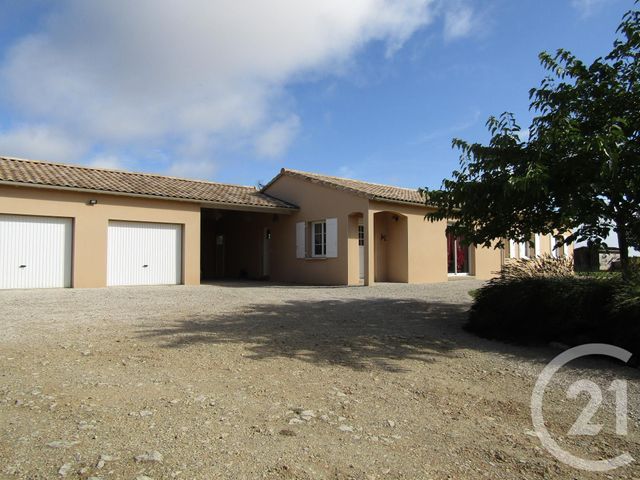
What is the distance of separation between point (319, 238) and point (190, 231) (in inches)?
180

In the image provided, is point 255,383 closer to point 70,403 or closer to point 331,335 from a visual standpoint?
point 70,403

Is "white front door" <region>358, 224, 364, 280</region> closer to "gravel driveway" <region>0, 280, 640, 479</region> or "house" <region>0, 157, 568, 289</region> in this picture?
"house" <region>0, 157, 568, 289</region>

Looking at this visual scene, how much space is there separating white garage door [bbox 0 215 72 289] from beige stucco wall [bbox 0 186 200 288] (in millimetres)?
237

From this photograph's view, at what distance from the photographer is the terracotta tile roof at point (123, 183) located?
13.3 meters

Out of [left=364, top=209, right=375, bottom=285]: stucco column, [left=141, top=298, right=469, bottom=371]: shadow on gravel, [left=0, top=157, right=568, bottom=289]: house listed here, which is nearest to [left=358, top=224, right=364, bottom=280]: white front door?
[left=0, top=157, right=568, bottom=289]: house

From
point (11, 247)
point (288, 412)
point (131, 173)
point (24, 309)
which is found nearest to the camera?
point (288, 412)

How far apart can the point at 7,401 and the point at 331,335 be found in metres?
4.02

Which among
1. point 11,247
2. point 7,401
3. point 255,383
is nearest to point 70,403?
point 7,401

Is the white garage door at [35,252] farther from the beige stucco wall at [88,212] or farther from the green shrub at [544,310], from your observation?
the green shrub at [544,310]

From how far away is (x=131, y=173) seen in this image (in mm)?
16844

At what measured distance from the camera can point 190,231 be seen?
51.1ft

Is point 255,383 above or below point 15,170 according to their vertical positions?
below

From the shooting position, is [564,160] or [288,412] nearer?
[288,412]

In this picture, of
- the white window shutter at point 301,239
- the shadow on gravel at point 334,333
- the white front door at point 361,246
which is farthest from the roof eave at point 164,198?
the shadow on gravel at point 334,333
